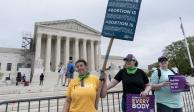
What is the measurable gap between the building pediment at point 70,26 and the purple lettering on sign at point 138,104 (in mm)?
57793

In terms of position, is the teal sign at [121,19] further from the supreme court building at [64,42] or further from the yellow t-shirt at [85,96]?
the supreme court building at [64,42]

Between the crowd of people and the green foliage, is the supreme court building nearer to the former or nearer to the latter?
the green foliage

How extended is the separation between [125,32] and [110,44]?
0.96ft

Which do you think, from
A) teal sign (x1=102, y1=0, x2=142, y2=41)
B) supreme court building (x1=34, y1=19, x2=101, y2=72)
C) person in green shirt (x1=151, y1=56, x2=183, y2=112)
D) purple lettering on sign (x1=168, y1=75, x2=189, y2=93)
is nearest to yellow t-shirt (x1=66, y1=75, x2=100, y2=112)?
teal sign (x1=102, y1=0, x2=142, y2=41)

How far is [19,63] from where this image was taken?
229 ft

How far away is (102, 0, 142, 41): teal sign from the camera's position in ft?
12.6

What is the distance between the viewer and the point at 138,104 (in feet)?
14.8

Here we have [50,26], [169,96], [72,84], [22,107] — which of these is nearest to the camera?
[72,84]

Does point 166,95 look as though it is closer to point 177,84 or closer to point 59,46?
point 177,84

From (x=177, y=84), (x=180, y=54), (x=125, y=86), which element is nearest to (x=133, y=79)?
(x=125, y=86)

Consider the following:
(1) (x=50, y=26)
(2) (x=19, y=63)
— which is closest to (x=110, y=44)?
(1) (x=50, y=26)

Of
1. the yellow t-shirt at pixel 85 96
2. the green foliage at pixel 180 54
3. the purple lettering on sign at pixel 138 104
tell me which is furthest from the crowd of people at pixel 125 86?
the green foliage at pixel 180 54

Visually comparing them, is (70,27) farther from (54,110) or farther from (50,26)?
(54,110)

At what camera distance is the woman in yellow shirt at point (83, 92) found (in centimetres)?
395
